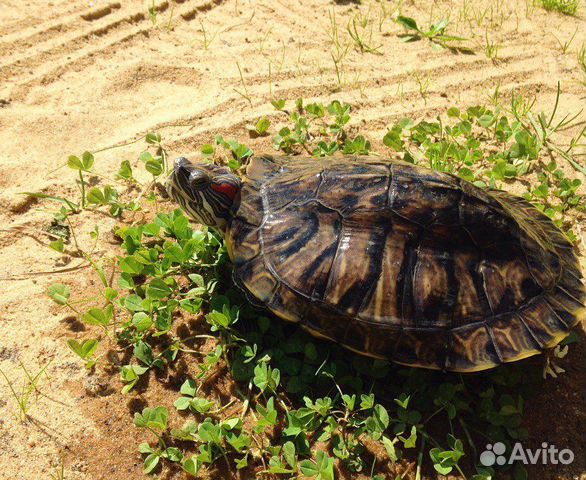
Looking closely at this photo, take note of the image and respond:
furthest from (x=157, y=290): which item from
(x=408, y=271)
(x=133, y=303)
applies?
(x=408, y=271)

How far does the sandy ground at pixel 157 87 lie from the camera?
9.89 ft

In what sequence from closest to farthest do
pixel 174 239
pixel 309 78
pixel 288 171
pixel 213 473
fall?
pixel 213 473 → pixel 288 171 → pixel 174 239 → pixel 309 78

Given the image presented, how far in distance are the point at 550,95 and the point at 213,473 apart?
453 centimetres

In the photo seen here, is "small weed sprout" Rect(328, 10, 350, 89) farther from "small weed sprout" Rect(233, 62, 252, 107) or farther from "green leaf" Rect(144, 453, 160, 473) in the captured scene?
"green leaf" Rect(144, 453, 160, 473)

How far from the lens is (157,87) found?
4734 millimetres

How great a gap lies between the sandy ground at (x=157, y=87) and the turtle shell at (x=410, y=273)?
2.01ft

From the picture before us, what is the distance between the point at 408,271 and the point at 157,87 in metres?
3.11

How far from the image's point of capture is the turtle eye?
3115 millimetres

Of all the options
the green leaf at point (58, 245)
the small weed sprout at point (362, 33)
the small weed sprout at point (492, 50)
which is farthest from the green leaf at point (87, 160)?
the small weed sprout at point (492, 50)

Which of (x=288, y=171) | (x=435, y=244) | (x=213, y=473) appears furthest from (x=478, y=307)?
(x=213, y=473)

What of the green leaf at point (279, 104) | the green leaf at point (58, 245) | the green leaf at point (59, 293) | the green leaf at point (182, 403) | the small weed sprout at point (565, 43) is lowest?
Result: the green leaf at point (182, 403)

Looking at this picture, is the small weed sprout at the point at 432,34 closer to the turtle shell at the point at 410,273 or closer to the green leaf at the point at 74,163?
the turtle shell at the point at 410,273

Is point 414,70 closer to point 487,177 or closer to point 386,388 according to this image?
point 487,177

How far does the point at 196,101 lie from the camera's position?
183 inches
